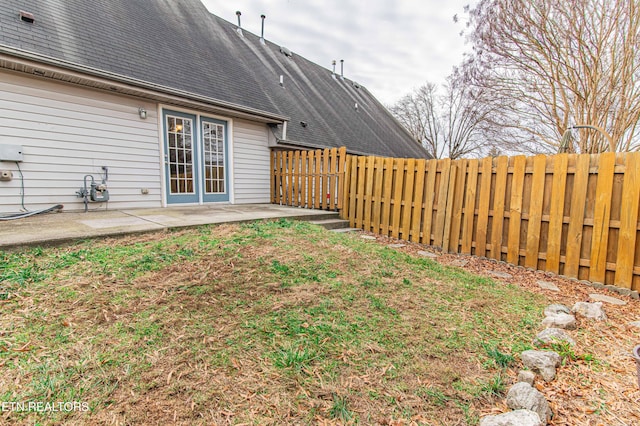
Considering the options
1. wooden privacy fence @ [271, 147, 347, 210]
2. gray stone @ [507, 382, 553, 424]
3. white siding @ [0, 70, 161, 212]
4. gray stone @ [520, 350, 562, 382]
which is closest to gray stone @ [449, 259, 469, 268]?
gray stone @ [520, 350, 562, 382]

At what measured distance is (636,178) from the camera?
10.8 ft

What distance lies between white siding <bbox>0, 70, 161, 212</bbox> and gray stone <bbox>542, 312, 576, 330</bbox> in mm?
6505

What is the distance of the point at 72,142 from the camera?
5.08 metres

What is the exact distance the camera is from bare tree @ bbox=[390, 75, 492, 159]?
64.1 ft

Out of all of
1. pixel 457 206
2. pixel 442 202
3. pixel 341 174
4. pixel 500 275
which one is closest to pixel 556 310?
pixel 500 275

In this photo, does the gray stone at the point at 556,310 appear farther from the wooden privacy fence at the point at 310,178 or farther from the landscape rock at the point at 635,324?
the wooden privacy fence at the point at 310,178

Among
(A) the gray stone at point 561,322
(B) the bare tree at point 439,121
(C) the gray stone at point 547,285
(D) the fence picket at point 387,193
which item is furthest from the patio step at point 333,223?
(B) the bare tree at point 439,121

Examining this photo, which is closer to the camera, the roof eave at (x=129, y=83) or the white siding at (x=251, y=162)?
the roof eave at (x=129, y=83)

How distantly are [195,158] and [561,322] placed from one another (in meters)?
6.74

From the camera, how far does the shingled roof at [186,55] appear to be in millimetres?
4973

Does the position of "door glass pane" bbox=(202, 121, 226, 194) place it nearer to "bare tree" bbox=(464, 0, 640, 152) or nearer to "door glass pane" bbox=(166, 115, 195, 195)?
"door glass pane" bbox=(166, 115, 195, 195)

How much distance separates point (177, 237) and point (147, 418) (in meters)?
2.63

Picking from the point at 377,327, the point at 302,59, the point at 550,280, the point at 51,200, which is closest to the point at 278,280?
the point at 377,327

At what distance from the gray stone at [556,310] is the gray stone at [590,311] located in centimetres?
9
